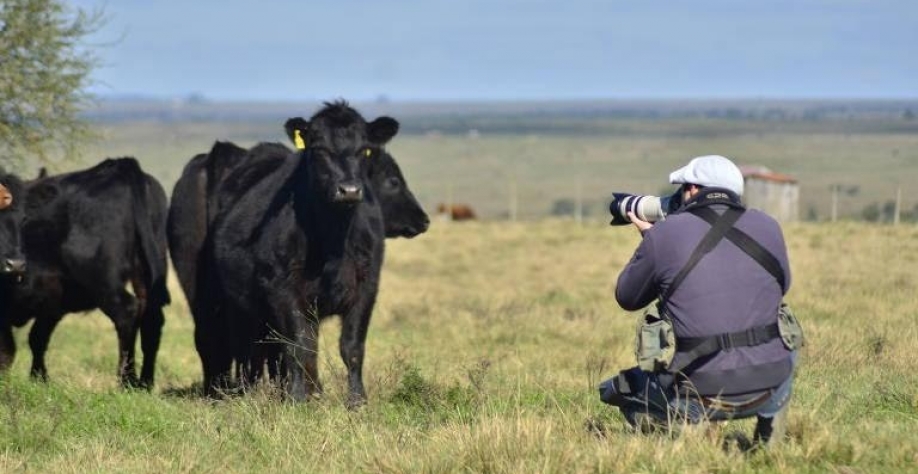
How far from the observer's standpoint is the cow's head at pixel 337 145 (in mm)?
10062

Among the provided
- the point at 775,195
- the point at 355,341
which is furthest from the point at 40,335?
the point at 775,195

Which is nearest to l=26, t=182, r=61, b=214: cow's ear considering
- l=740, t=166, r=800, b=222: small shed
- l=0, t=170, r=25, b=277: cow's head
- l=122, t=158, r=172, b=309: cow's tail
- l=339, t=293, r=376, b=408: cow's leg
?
l=0, t=170, r=25, b=277: cow's head

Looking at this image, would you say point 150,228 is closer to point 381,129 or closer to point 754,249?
point 381,129

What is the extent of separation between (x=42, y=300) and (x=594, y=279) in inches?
503

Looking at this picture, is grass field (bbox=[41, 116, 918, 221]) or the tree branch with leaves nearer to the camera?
the tree branch with leaves

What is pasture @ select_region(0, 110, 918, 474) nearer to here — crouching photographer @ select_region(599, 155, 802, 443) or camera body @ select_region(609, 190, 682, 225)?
crouching photographer @ select_region(599, 155, 802, 443)

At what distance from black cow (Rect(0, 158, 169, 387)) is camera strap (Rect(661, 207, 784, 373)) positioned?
273 inches

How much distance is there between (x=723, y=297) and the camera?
21.9 feet

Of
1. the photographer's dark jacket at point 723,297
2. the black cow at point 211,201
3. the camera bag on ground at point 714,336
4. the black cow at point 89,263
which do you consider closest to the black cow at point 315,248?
the black cow at point 211,201

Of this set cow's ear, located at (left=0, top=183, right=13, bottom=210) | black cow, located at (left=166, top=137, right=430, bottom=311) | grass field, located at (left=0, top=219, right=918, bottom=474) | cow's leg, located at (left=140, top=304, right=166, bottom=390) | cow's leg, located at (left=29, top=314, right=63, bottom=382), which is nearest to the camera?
grass field, located at (left=0, top=219, right=918, bottom=474)

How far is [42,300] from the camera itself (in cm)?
1280

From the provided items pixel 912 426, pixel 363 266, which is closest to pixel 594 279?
pixel 363 266

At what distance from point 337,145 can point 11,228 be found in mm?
3377

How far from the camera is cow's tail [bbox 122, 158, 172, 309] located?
1294 cm
